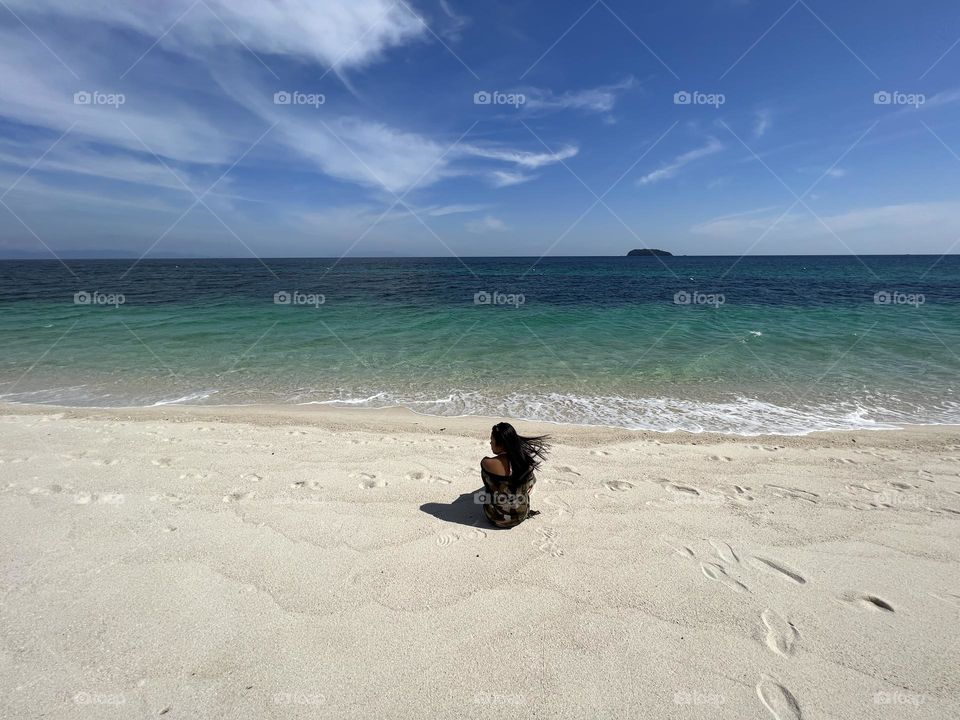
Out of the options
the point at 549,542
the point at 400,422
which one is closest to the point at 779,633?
the point at 549,542

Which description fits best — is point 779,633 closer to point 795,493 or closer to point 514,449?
point 514,449

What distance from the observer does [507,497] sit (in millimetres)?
4230

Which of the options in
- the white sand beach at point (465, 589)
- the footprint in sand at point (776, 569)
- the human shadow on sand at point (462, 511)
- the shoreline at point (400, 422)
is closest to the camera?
the white sand beach at point (465, 589)

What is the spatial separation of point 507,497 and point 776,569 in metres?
2.43

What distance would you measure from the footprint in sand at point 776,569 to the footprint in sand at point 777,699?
1.20 m

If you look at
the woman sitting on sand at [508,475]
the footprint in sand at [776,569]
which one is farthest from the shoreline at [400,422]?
the footprint in sand at [776,569]

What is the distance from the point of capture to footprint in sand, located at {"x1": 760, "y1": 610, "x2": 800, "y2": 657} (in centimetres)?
293

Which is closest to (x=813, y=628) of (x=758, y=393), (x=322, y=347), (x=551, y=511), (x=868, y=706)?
(x=868, y=706)

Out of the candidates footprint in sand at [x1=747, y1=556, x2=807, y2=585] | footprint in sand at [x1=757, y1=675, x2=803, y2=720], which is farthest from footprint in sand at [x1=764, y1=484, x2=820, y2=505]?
footprint in sand at [x1=757, y1=675, x2=803, y2=720]

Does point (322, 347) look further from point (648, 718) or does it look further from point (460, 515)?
point (648, 718)

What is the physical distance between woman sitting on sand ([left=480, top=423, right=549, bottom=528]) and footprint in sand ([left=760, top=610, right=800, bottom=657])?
2.09m

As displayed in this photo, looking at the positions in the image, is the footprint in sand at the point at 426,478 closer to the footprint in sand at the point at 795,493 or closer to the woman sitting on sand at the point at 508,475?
the woman sitting on sand at the point at 508,475

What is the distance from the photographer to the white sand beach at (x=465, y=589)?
2.63 meters

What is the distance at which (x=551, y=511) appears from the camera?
4.70 metres
